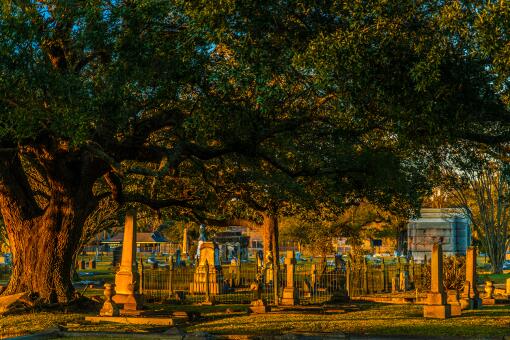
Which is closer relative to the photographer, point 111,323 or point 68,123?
point 68,123

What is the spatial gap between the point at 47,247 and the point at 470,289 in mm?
13177

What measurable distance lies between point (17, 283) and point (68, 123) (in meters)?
7.14

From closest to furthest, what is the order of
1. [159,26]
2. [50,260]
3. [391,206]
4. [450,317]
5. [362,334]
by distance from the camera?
[362,334]
[159,26]
[450,317]
[50,260]
[391,206]

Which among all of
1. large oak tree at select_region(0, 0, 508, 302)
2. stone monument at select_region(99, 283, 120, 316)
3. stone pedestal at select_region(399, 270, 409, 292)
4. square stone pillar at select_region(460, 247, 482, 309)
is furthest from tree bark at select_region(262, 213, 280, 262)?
stone monument at select_region(99, 283, 120, 316)

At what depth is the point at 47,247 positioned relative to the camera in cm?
2038

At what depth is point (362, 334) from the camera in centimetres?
1484

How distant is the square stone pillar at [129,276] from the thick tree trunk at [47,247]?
1409 millimetres

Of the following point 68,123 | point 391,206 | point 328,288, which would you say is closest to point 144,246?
point 328,288

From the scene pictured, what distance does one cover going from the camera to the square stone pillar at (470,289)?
22.9 meters

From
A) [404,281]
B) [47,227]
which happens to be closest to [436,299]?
[47,227]

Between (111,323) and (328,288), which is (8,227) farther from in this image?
(328,288)

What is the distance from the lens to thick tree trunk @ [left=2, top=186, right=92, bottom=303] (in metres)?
20.2

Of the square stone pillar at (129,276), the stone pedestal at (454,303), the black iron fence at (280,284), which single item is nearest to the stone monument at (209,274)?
the black iron fence at (280,284)

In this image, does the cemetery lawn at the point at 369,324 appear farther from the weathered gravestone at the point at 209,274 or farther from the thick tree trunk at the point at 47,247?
the weathered gravestone at the point at 209,274
